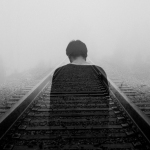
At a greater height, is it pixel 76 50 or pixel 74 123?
pixel 76 50

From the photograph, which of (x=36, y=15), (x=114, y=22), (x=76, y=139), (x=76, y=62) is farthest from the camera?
(x=36, y=15)

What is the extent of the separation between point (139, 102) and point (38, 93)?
2.60 meters

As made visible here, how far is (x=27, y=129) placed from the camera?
9.72ft

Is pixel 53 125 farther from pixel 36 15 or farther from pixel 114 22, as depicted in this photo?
pixel 36 15

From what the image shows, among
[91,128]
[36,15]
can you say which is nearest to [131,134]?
[91,128]

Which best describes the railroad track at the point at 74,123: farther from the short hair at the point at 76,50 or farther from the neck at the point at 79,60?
the short hair at the point at 76,50

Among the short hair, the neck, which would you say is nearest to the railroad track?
the neck

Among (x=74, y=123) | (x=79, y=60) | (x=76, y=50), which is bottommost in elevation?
(x=74, y=123)

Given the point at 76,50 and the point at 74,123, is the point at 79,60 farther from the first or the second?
the point at 74,123

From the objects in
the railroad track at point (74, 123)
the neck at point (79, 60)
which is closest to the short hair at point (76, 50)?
the neck at point (79, 60)

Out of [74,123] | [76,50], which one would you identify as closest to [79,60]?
[76,50]

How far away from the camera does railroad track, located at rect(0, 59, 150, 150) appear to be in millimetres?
2529

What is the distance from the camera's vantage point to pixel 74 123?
3193 mm

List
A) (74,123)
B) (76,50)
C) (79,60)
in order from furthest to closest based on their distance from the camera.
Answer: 1. (74,123)
2. (76,50)
3. (79,60)
